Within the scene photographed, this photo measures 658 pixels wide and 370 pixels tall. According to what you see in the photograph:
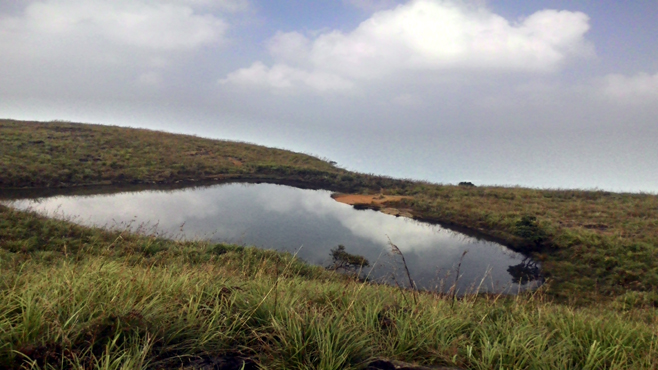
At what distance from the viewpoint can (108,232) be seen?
12.5m

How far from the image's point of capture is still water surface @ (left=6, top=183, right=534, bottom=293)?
13.8 metres

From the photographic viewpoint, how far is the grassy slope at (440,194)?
1402 cm

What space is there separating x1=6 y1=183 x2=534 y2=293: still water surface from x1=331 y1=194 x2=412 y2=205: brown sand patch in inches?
85.0

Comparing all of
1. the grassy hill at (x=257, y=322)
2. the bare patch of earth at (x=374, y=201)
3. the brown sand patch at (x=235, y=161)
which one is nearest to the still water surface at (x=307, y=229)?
the bare patch of earth at (x=374, y=201)

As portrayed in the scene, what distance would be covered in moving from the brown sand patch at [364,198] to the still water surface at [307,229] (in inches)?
85.0

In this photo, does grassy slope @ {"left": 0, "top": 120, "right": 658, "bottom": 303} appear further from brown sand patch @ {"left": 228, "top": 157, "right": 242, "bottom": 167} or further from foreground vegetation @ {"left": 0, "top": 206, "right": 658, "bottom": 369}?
foreground vegetation @ {"left": 0, "top": 206, "right": 658, "bottom": 369}

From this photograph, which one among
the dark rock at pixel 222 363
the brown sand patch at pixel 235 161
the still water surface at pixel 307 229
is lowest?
the still water surface at pixel 307 229

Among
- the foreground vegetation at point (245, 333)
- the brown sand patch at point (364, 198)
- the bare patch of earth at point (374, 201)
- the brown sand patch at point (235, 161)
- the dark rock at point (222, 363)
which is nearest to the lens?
the foreground vegetation at point (245, 333)

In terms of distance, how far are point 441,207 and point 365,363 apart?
71.6ft

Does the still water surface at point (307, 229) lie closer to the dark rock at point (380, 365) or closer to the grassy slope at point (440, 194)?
the grassy slope at point (440, 194)

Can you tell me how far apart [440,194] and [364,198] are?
6.54 meters

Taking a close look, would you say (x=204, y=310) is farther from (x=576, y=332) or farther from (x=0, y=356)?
(x=576, y=332)

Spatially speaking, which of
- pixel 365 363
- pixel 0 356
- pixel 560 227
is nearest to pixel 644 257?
pixel 560 227

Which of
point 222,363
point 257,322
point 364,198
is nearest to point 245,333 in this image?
point 257,322
